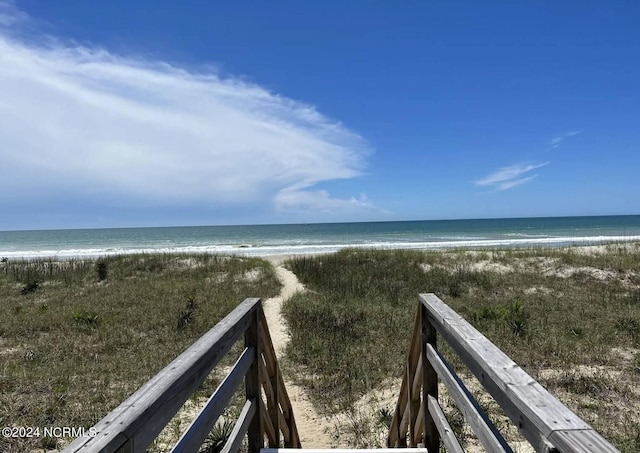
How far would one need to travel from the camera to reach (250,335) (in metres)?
3.26

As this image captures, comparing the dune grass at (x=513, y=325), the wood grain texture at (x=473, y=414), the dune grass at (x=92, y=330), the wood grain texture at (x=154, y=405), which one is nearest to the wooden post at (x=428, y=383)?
the wood grain texture at (x=473, y=414)

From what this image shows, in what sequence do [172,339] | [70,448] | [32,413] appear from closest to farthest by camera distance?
1. [70,448]
2. [32,413]
3. [172,339]

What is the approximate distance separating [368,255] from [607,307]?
12.8 m

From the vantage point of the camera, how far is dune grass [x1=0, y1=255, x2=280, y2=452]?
546cm

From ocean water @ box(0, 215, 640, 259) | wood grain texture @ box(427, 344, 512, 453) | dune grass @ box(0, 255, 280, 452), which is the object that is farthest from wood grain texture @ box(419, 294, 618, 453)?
ocean water @ box(0, 215, 640, 259)

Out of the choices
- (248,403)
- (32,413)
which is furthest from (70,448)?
Answer: (32,413)

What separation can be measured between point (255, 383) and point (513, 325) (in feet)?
23.2

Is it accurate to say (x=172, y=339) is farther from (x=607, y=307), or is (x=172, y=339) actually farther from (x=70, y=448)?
(x=607, y=307)

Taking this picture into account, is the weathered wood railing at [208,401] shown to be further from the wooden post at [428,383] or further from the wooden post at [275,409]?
the wooden post at [428,383]

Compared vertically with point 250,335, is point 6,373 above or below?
below

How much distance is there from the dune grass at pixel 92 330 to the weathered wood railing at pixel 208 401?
107 inches

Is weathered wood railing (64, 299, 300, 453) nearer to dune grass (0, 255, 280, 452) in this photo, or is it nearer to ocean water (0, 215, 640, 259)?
dune grass (0, 255, 280, 452)

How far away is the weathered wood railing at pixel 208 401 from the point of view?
1.20 metres

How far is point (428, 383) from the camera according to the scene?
10.5 ft
